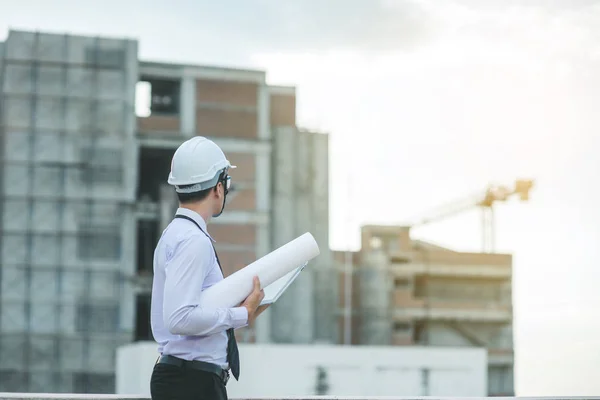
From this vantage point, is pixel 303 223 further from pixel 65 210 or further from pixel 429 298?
pixel 65 210

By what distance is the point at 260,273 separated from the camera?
3393mm

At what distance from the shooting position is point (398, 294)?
70.7 meters

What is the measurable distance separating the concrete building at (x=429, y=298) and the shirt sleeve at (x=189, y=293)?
67.3 meters

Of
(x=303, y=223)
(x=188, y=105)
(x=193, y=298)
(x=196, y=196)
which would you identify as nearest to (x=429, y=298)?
(x=303, y=223)

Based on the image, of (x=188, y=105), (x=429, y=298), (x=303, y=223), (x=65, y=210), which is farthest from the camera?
(x=429, y=298)

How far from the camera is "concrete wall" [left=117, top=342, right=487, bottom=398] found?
45469 millimetres

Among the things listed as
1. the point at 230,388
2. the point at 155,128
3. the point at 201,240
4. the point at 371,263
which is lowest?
the point at 230,388

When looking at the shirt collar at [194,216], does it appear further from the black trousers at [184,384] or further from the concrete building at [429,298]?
the concrete building at [429,298]

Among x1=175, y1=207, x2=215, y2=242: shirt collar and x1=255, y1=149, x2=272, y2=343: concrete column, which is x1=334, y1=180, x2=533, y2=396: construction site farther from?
x1=175, y1=207, x2=215, y2=242: shirt collar

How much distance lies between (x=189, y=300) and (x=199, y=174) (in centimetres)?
46

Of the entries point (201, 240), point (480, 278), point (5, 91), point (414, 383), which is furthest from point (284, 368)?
point (201, 240)

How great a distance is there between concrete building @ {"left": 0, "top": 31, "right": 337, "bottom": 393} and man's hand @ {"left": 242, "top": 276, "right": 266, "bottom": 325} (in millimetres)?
51156

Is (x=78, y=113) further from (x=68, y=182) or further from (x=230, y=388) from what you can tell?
(x=230, y=388)

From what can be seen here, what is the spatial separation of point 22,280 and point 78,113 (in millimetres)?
10190
